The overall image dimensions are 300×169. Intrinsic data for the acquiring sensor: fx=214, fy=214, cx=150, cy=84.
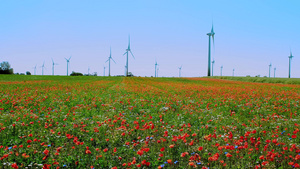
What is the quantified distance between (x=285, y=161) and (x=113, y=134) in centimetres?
468

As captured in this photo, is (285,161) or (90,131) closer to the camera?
(285,161)

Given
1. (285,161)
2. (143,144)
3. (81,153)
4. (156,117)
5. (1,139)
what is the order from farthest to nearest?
(156,117) → (1,139) → (143,144) → (81,153) → (285,161)

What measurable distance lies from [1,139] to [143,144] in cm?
436

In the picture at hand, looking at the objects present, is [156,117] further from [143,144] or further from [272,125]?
[272,125]

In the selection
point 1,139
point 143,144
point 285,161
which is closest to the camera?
point 285,161

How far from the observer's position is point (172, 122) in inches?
329

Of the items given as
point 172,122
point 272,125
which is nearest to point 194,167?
point 172,122

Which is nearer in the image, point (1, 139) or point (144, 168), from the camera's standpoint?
point (144, 168)

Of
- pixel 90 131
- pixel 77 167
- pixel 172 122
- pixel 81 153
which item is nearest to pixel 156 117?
pixel 172 122

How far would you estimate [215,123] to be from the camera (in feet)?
27.4

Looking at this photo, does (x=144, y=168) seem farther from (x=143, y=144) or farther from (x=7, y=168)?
(x=7, y=168)

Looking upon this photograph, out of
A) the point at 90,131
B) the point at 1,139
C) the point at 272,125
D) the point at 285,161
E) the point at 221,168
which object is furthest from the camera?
the point at 272,125

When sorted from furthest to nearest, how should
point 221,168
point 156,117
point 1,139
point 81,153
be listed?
point 156,117
point 1,139
point 81,153
point 221,168

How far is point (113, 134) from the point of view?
6805 millimetres
